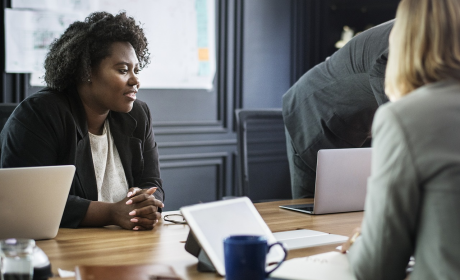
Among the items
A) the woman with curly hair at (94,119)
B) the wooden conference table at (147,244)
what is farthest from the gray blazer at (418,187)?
the woman with curly hair at (94,119)

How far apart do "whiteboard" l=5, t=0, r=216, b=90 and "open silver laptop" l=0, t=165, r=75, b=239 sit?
185cm

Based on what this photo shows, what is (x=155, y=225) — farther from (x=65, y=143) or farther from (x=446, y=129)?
(x=446, y=129)

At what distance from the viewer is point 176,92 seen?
366cm

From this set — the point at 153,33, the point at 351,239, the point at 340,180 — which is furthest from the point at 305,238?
the point at 153,33

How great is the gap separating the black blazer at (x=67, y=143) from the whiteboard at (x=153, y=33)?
124 cm

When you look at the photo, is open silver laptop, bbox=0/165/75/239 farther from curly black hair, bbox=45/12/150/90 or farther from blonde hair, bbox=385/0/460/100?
blonde hair, bbox=385/0/460/100

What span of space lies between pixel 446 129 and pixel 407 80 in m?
0.12

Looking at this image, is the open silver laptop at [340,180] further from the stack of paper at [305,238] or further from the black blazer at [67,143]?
the black blazer at [67,143]

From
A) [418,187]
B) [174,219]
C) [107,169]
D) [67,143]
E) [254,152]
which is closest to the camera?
[418,187]

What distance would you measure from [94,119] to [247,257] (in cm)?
118

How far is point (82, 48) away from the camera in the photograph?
1.95 metres

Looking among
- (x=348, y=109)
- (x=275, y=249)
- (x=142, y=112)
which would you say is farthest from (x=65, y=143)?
(x=348, y=109)

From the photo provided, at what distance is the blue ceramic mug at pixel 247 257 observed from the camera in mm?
921

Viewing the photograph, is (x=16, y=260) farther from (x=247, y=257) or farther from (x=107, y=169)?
(x=107, y=169)
